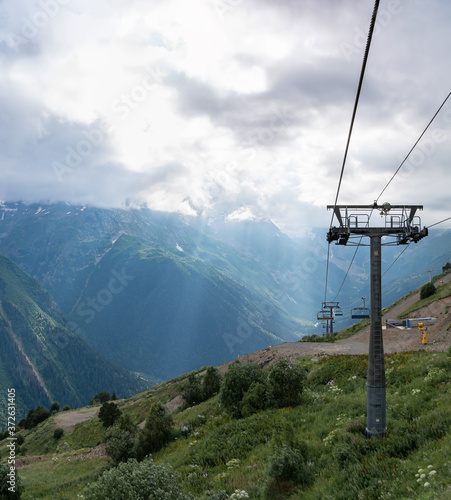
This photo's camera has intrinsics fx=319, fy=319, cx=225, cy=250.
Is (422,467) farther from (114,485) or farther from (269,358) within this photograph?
(269,358)

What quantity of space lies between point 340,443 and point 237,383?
14253mm

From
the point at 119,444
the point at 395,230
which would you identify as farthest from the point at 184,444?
the point at 395,230

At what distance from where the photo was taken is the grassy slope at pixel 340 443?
9.99 m

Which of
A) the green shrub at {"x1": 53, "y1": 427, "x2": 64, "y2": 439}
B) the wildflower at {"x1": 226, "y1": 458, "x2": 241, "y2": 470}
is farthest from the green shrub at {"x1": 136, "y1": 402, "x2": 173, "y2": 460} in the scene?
the green shrub at {"x1": 53, "y1": 427, "x2": 64, "y2": 439}

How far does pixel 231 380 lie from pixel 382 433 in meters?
15.6

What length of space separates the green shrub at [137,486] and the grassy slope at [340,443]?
4.38 meters

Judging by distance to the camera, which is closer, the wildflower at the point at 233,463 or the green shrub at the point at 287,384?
the wildflower at the point at 233,463

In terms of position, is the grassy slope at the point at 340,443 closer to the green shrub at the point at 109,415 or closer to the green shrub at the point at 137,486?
the green shrub at the point at 137,486

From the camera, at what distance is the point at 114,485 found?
965 centimetres

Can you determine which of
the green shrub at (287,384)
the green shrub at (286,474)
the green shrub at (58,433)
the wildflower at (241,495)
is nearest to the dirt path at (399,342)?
the green shrub at (287,384)

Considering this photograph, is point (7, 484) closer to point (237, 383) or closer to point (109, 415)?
point (237, 383)

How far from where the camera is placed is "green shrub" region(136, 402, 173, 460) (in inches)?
1010

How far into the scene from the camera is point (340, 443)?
13.4 metres

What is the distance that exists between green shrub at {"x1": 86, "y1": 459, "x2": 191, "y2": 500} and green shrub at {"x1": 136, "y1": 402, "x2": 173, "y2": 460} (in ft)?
55.5
